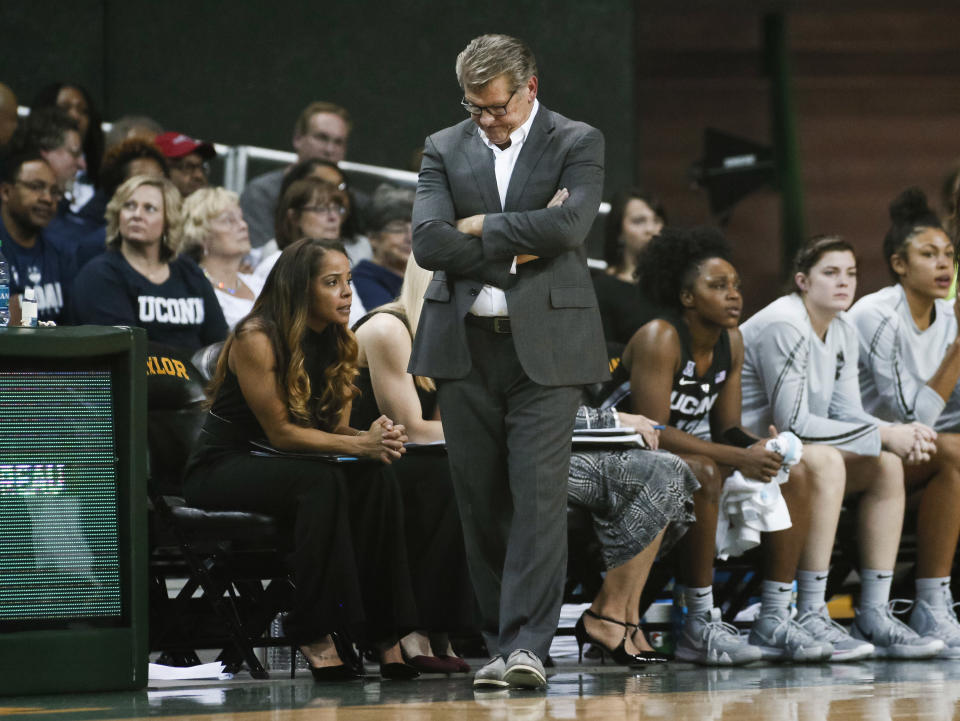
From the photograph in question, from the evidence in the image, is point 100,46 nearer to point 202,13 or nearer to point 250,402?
point 202,13

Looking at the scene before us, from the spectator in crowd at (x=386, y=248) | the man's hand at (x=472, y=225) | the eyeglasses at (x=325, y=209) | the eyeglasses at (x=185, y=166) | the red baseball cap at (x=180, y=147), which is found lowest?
the man's hand at (x=472, y=225)

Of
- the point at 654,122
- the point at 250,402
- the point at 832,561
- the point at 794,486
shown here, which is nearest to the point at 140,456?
the point at 250,402

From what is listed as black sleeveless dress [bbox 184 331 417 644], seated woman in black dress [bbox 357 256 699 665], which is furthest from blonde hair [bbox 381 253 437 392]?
black sleeveless dress [bbox 184 331 417 644]

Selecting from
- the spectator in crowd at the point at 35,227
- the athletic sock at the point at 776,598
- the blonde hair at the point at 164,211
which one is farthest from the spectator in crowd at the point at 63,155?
the athletic sock at the point at 776,598

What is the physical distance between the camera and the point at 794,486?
495cm

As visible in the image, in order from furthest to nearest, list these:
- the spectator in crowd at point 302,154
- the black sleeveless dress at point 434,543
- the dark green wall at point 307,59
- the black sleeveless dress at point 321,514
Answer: the dark green wall at point 307,59
the spectator in crowd at point 302,154
the black sleeveless dress at point 434,543
the black sleeveless dress at point 321,514

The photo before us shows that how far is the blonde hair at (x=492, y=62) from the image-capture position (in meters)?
3.88

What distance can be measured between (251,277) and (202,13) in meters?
2.14

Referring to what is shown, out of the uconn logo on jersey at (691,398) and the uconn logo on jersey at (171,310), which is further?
the uconn logo on jersey at (171,310)

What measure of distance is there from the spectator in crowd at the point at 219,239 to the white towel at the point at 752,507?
2159 mm

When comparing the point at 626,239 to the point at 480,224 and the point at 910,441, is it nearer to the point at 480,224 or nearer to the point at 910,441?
the point at 910,441

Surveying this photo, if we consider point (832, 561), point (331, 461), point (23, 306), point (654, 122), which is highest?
point (654, 122)

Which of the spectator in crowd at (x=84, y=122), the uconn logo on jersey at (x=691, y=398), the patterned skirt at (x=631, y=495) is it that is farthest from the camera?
the spectator in crowd at (x=84, y=122)

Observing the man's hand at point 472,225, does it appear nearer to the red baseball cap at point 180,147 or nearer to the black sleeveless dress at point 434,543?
the black sleeveless dress at point 434,543
